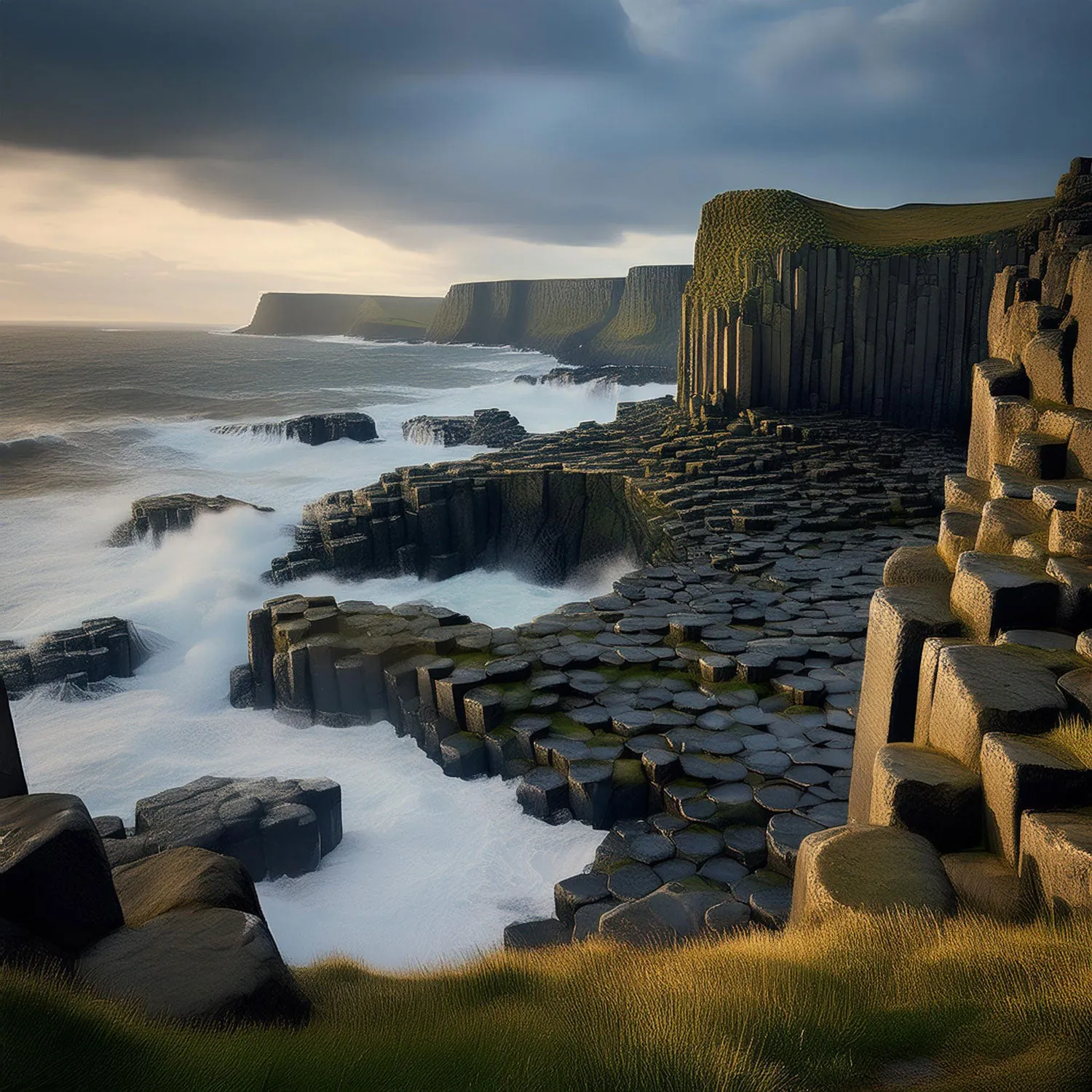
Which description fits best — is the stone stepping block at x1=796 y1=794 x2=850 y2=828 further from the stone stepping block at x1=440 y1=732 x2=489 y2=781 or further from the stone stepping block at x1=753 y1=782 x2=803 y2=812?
the stone stepping block at x1=440 y1=732 x2=489 y2=781

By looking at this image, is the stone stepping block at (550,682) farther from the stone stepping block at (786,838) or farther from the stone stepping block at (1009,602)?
the stone stepping block at (1009,602)

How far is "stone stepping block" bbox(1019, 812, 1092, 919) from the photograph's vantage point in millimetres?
2293

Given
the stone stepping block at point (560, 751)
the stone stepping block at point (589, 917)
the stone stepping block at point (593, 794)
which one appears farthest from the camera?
the stone stepping block at point (560, 751)

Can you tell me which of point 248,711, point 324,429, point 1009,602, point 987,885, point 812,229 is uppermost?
point 812,229

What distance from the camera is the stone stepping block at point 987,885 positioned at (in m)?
2.54

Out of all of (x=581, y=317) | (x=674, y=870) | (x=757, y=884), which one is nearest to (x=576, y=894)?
(x=674, y=870)

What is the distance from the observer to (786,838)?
4.55m

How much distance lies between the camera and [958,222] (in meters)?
22.5

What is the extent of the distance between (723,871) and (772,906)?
49 centimetres

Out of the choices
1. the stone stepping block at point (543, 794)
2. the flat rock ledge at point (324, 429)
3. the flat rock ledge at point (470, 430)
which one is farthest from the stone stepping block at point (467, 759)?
the flat rock ledge at point (324, 429)

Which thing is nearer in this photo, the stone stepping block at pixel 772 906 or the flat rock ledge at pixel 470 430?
the stone stepping block at pixel 772 906

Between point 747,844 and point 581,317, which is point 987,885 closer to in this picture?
point 747,844

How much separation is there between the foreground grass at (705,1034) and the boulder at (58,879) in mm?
450

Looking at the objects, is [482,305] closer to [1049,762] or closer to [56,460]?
[56,460]
